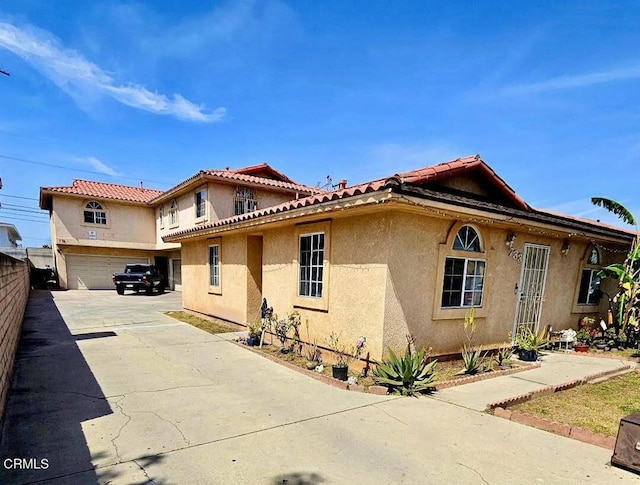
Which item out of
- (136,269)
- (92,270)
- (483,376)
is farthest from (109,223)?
(483,376)

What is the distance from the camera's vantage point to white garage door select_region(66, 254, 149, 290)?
23.2 meters

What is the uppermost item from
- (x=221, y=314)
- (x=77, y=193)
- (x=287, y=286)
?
(x=77, y=193)

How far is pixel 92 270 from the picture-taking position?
23.9 meters

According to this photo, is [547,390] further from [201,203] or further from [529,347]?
[201,203]

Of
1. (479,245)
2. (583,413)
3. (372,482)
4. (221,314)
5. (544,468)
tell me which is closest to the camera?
(372,482)

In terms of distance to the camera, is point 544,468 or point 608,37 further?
point 608,37

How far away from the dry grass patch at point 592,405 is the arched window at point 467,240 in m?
3.07

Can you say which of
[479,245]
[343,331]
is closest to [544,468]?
[343,331]

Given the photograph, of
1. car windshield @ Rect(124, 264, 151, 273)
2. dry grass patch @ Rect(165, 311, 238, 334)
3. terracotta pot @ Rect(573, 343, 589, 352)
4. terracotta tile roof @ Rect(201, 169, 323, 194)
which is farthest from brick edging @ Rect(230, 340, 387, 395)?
car windshield @ Rect(124, 264, 151, 273)

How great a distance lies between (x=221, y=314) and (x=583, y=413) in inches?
407

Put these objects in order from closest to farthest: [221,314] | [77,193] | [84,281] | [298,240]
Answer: [298,240] < [221,314] < [77,193] < [84,281]

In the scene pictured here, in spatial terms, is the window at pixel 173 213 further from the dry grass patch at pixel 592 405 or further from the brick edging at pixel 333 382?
the dry grass patch at pixel 592 405

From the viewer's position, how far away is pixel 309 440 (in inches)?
148

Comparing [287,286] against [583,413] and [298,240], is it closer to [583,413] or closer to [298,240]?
[298,240]
